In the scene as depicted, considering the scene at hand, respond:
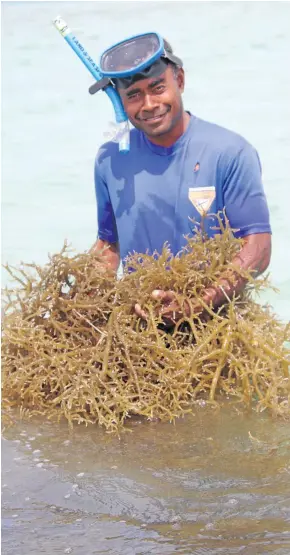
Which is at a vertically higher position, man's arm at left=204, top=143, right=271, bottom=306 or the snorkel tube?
the snorkel tube

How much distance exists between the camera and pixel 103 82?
3.39 m

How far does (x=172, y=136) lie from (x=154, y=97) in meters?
0.17

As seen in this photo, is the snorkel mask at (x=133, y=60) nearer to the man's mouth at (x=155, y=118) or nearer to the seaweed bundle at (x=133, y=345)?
the man's mouth at (x=155, y=118)

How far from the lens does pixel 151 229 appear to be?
3428mm

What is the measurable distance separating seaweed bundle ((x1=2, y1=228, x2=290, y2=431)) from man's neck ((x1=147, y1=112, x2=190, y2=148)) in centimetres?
43

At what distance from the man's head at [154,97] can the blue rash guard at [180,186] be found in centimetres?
10

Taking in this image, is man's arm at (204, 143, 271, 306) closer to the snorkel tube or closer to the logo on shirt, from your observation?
the logo on shirt

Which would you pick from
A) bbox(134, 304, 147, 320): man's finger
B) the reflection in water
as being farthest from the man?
the reflection in water

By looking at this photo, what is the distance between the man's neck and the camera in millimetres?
3400

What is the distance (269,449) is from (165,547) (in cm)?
65

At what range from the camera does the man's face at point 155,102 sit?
10.9 ft

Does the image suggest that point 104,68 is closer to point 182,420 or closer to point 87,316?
point 87,316

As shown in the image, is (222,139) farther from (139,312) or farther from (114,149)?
(139,312)

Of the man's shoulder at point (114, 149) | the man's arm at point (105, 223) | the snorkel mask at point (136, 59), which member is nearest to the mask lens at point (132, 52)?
the snorkel mask at point (136, 59)
